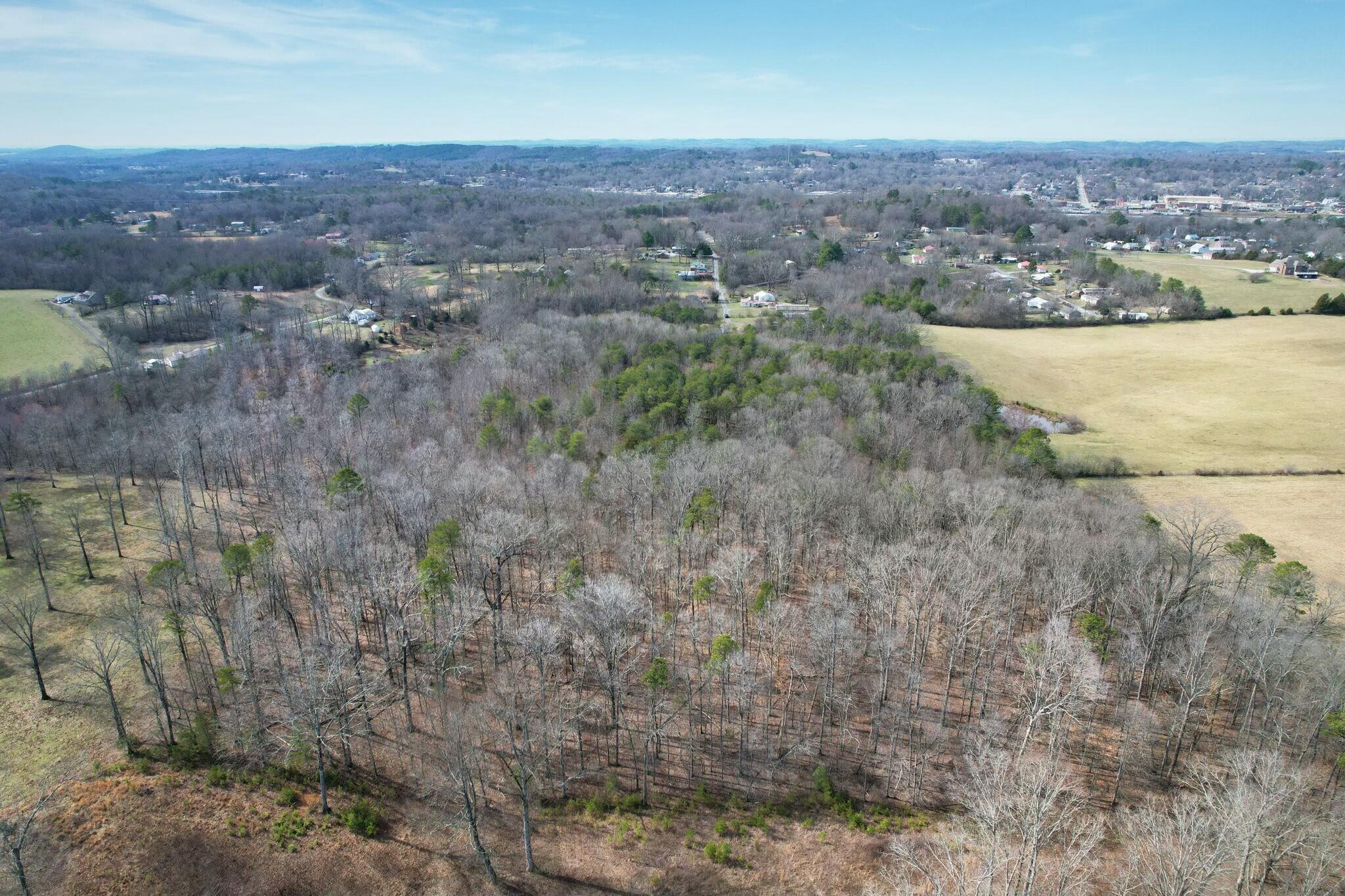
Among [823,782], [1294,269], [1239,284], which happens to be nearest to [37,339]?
[823,782]

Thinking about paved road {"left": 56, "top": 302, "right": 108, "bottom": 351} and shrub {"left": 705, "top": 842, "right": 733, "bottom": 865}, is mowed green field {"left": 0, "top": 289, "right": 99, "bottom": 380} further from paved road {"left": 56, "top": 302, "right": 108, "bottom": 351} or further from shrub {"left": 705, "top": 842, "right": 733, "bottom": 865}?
shrub {"left": 705, "top": 842, "right": 733, "bottom": 865}

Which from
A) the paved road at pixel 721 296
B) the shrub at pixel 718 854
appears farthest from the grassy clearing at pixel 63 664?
the paved road at pixel 721 296

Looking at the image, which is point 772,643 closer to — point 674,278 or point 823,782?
point 823,782

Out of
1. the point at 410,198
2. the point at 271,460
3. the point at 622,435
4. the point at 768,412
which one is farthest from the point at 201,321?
the point at 410,198

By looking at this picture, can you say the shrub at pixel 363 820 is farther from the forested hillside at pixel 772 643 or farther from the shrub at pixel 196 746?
the shrub at pixel 196 746

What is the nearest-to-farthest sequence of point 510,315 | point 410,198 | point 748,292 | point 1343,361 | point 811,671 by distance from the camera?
point 811,671 < point 1343,361 < point 510,315 < point 748,292 < point 410,198

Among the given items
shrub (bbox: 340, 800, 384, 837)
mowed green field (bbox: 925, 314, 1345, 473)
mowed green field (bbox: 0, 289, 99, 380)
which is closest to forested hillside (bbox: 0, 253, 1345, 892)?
shrub (bbox: 340, 800, 384, 837)

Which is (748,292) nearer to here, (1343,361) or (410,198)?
(1343,361)
